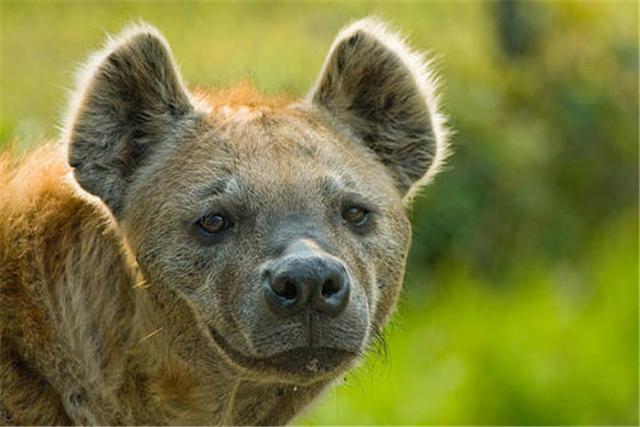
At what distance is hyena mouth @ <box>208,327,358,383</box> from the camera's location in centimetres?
512

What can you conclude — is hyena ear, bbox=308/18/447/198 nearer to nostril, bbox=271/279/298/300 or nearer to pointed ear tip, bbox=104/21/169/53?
pointed ear tip, bbox=104/21/169/53

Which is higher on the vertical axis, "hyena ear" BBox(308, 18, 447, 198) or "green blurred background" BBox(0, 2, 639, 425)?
"hyena ear" BBox(308, 18, 447, 198)

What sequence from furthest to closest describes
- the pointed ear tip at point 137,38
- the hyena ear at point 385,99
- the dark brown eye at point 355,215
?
the hyena ear at point 385,99
the pointed ear tip at point 137,38
the dark brown eye at point 355,215

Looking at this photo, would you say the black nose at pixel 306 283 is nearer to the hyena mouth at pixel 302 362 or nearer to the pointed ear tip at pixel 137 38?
the hyena mouth at pixel 302 362

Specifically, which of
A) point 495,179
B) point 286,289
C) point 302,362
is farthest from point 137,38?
point 495,179

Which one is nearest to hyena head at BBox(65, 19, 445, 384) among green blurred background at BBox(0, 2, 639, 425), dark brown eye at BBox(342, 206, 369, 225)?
dark brown eye at BBox(342, 206, 369, 225)

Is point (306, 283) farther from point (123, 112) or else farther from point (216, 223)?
point (123, 112)

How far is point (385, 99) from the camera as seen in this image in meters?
6.01

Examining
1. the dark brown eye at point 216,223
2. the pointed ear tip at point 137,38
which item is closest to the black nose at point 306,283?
the dark brown eye at point 216,223

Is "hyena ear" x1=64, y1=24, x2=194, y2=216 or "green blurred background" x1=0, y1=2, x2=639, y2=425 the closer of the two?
"hyena ear" x1=64, y1=24, x2=194, y2=216

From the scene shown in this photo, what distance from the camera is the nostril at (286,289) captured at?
4973 mm

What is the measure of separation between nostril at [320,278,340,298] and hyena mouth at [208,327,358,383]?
0.21m

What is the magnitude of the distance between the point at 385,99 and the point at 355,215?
0.70 meters

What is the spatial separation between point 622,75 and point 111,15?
4.50 meters
